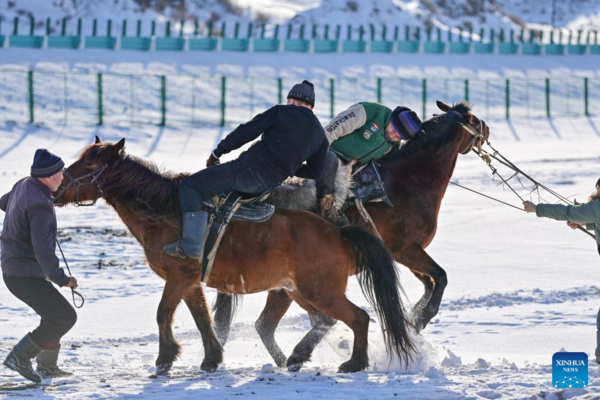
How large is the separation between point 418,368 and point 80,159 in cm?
282

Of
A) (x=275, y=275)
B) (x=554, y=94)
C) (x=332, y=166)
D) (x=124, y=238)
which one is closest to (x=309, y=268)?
(x=275, y=275)

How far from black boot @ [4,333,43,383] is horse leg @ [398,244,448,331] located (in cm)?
314

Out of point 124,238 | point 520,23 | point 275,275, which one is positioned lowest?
point 124,238

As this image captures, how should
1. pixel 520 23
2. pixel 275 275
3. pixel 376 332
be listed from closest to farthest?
pixel 275 275
pixel 376 332
pixel 520 23

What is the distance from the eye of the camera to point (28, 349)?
6.80 meters

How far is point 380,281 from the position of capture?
24.1ft

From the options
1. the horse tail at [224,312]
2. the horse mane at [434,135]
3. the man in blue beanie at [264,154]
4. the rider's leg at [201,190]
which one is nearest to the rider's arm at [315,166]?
the man in blue beanie at [264,154]

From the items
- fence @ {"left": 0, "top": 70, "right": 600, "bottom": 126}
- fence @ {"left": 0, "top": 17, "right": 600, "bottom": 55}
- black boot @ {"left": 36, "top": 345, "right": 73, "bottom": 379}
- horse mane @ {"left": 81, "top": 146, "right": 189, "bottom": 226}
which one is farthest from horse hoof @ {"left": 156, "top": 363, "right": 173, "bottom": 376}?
fence @ {"left": 0, "top": 17, "right": 600, "bottom": 55}

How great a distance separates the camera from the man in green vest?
873cm

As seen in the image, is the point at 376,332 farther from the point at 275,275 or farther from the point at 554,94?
the point at 554,94

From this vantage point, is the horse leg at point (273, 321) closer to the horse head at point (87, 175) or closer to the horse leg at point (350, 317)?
the horse leg at point (350, 317)

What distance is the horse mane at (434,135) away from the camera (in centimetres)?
917

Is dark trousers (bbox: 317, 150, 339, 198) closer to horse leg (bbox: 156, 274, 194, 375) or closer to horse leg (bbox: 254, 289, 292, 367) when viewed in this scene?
horse leg (bbox: 254, 289, 292, 367)

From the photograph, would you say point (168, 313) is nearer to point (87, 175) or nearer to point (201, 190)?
point (201, 190)
